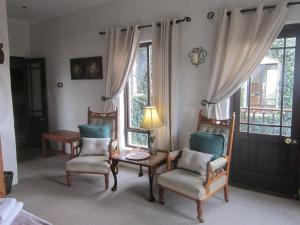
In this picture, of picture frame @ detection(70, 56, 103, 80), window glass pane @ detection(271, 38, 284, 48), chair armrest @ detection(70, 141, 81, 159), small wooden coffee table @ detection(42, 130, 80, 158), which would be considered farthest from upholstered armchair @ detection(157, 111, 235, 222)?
picture frame @ detection(70, 56, 103, 80)

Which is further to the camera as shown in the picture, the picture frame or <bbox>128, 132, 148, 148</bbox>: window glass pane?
the picture frame

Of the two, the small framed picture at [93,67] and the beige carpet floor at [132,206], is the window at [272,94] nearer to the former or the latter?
the beige carpet floor at [132,206]

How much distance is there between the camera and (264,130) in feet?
11.0

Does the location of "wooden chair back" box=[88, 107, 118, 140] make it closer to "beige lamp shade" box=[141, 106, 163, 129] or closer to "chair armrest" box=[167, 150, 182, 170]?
"beige lamp shade" box=[141, 106, 163, 129]

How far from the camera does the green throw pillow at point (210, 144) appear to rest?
3.09 metres

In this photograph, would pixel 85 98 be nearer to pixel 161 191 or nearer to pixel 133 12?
pixel 133 12

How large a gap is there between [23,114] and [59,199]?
3433 millimetres

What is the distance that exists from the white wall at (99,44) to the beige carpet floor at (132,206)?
1028 millimetres

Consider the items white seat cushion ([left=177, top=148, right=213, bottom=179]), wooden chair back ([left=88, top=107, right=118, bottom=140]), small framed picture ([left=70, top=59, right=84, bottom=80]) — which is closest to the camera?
white seat cushion ([left=177, top=148, right=213, bottom=179])

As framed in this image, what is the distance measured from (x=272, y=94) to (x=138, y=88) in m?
2.04

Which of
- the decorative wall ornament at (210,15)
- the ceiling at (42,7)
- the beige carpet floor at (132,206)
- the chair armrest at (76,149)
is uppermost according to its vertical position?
the ceiling at (42,7)

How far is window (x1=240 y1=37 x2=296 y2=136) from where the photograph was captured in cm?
313

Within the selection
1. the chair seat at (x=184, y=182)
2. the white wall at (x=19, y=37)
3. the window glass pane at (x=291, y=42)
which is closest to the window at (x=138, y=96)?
the chair seat at (x=184, y=182)

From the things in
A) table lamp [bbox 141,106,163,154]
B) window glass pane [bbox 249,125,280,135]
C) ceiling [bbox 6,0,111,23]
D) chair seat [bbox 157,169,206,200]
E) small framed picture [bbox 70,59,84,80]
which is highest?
ceiling [bbox 6,0,111,23]
